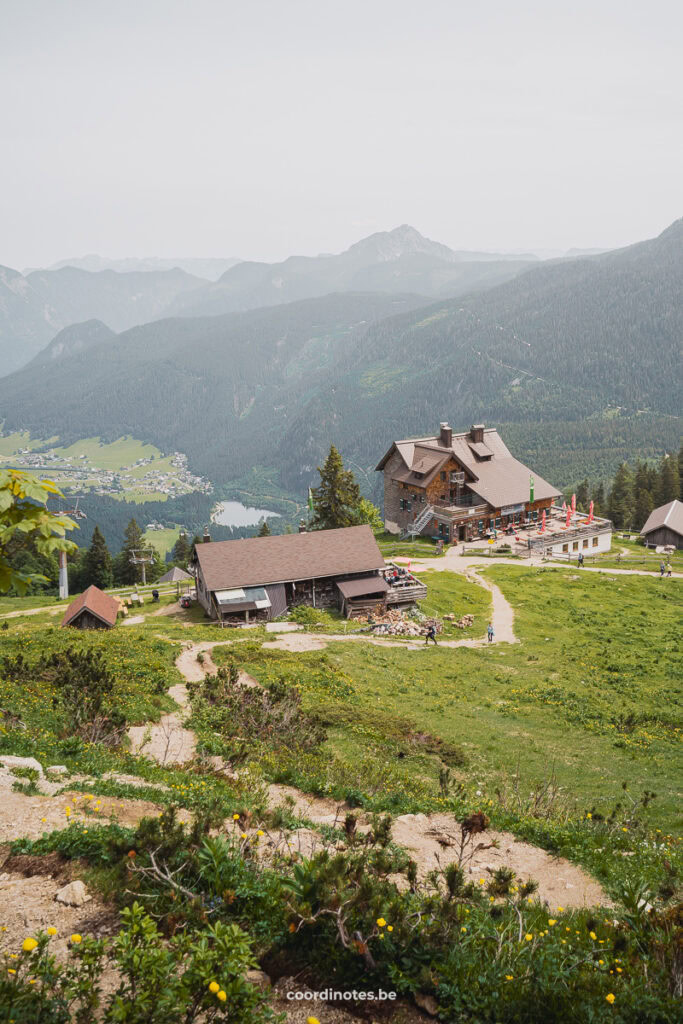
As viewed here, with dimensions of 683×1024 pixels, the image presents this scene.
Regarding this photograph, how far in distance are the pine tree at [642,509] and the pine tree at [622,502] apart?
2.74 feet

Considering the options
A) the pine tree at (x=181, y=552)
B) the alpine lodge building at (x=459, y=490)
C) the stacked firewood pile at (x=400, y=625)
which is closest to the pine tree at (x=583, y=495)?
the alpine lodge building at (x=459, y=490)

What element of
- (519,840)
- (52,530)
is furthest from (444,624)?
(52,530)

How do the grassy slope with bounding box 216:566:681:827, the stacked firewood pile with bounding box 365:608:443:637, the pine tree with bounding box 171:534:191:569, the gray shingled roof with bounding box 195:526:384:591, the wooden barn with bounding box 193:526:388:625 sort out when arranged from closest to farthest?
the grassy slope with bounding box 216:566:681:827
the stacked firewood pile with bounding box 365:608:443:637
the wooden barn with bounding box 193:526:388:625
the gray shingled roof with bounding box 195:526:384:591
the pine tree with bounding box 171:534:191:569

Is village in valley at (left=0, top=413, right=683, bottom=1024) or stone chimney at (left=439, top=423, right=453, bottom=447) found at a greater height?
stone chimney at (left=439, top=423, right=453, bottom=447)

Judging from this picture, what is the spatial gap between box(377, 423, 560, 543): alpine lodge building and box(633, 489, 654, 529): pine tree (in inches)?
831

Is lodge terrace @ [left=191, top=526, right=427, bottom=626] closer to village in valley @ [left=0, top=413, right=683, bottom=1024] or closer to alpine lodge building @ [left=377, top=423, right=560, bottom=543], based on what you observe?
village in valley @ [left=0, top=413, right=683, bottom=1024]

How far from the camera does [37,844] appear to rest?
995 centimetres

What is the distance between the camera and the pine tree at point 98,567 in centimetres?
7838

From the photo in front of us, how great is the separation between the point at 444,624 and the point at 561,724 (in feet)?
61.1

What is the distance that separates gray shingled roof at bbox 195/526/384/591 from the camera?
1822 inches

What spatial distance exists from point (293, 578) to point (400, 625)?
27.6ft

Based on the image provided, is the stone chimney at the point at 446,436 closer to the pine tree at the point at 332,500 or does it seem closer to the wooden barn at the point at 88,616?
the pine tree at the point at 332,500

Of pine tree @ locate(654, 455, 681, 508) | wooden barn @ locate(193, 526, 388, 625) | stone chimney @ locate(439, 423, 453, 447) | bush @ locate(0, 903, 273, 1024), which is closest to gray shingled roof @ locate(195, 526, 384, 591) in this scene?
wooden barn @ locate(193, 526, 388, 625)

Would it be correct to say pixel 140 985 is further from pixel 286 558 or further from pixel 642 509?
pixel 642 509
